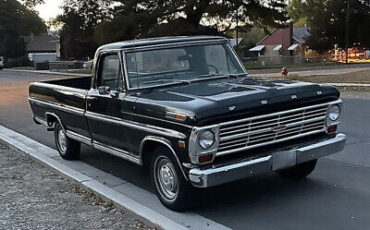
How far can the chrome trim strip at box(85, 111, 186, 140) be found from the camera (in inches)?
199

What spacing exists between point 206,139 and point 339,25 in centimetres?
6166

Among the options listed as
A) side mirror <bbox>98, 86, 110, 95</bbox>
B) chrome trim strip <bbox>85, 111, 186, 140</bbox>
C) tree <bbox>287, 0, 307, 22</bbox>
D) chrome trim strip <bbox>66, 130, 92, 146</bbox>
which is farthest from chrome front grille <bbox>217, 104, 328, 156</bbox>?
tree <bbox>287, 0, 307, 22</bbox>

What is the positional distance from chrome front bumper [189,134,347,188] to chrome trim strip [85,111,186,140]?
43 cm

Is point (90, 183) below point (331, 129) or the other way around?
below

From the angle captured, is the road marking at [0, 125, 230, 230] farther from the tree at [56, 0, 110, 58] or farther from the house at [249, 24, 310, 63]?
the house at [249, 24, 310, 63]

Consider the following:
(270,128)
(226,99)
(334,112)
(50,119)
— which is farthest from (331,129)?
(50,119)

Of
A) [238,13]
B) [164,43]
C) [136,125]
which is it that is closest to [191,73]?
[164,43]

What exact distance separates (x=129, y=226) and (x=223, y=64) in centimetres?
271

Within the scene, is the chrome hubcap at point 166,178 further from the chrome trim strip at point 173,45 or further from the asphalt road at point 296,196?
the chrome trim strip at point 173,45

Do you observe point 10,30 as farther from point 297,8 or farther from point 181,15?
point 297,8

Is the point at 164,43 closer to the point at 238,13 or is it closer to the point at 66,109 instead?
the point at 66,109

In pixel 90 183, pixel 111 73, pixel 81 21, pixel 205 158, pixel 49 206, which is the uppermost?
pixel 81 21

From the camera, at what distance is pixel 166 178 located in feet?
18.0

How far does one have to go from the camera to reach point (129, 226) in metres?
5.04
